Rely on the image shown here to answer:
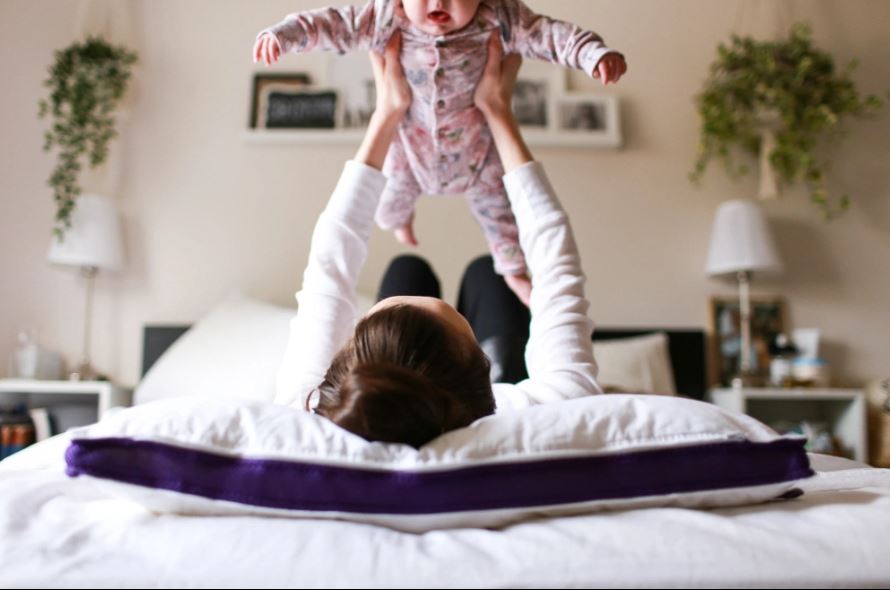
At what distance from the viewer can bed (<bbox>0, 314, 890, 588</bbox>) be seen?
0.54m

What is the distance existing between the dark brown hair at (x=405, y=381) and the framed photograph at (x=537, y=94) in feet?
7.67

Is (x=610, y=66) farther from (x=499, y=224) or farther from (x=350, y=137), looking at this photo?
(x=350, y=137)

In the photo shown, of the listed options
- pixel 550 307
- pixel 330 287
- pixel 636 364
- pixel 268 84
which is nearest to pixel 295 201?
pixel 268 84

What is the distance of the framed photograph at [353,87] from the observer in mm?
3045

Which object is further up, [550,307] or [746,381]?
[550,307]

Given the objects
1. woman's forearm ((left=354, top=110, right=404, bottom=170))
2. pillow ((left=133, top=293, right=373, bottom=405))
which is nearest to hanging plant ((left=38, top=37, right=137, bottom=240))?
pillow ((left=133, top=293, right=373, bottom=405))

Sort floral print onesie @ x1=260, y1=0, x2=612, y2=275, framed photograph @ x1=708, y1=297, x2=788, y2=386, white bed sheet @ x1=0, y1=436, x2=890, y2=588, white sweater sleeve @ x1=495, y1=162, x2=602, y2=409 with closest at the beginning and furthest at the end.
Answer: white bed sheet @ x1=0, y1=436, x2=890, y2=588, white sweater sleeve @ x1=495, y1=162, x2=602, y2=409, floral print onesie @ x1=260, y1=0, x2=612, y2=275, framed photograph @ x1=708, y1=297, x2=788, y2=386

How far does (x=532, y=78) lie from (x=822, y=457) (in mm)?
2251

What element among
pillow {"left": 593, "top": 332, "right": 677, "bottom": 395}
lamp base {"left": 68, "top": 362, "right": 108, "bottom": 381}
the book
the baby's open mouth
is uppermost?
the baby's open mouth

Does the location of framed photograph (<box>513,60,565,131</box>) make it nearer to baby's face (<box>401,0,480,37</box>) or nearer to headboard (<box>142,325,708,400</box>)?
headboard (<box>142,325,708,400</box>)

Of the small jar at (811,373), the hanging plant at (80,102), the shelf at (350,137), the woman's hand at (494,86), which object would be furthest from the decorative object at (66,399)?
the small jar at (811,373)

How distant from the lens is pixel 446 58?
54.9 inches

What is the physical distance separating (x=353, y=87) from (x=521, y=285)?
1.70 metres

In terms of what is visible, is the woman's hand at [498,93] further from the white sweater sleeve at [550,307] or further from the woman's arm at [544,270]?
the white sweater sleeve at [550,307]
